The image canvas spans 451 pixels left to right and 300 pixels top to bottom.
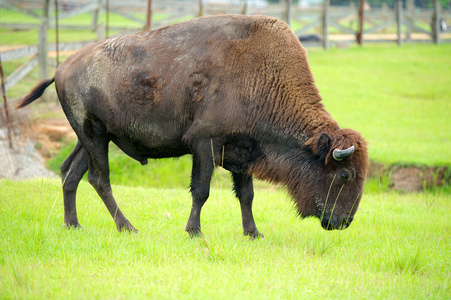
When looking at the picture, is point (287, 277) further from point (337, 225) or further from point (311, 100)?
point (311, 100)

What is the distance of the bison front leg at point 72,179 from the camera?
646 cm

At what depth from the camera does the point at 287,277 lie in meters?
4.57

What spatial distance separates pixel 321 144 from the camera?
18.9ft

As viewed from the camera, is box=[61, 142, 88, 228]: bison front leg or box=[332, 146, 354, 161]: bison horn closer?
box=[332, 146, 354, 161]: bison horn

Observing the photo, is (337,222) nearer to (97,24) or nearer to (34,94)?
(34,94)

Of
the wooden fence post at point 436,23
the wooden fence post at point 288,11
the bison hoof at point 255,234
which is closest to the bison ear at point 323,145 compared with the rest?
the bison hoof at point 255,234

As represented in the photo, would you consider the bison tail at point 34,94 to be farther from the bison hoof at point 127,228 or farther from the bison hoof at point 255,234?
the bison hoof at point 255,234

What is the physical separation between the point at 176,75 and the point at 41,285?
300 cm

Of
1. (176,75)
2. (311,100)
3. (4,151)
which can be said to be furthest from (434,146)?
(4,151)

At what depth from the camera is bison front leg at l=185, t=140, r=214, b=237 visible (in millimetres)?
5918

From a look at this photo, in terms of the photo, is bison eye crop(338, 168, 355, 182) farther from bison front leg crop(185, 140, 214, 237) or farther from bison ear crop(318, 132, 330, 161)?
bison front leg crop(185, 140, 214, 237)

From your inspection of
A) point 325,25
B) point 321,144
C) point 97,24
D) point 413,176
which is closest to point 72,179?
point 321,144

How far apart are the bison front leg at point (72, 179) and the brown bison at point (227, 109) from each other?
0.12 feet

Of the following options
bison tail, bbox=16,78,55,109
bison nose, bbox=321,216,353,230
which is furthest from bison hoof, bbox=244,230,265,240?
bison tail, bbox=16,78,55,109
